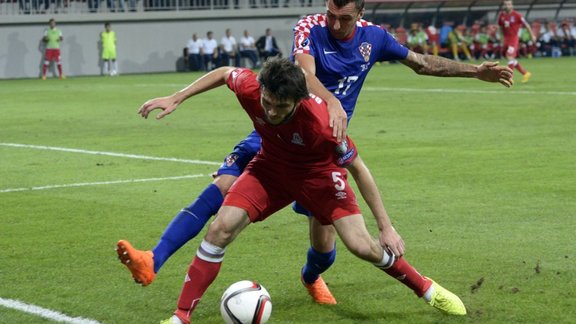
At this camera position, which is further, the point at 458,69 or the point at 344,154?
the point at 458,69

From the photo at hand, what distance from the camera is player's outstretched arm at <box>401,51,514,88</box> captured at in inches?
294

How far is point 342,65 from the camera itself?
7488 mm

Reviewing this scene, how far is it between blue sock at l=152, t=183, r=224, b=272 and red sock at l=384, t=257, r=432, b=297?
1.23 metres

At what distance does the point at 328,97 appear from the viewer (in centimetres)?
657

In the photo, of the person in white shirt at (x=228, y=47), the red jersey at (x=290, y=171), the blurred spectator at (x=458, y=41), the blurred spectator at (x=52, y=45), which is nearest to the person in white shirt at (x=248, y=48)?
the person in white shirt at (x=228, y=47)

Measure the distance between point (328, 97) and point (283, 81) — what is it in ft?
2.21

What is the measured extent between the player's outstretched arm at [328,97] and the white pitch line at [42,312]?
183 cm

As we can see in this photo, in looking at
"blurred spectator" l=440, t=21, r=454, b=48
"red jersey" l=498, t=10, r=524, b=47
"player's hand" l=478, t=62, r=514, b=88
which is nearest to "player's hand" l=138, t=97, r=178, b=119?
"player's hand" l=478, t=62, r=514, b=88

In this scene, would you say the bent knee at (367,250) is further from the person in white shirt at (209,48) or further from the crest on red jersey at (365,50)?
the person in white shirt at (209,48)

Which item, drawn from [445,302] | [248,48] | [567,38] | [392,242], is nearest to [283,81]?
[392,242]

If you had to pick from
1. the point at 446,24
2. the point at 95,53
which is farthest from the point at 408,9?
the point at 95,53

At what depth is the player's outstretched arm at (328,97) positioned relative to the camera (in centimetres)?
615

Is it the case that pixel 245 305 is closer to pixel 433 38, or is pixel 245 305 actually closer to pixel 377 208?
pixel 377 208

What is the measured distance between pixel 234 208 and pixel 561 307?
2.10 metres
